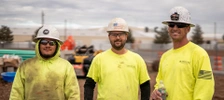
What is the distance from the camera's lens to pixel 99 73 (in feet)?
13.3

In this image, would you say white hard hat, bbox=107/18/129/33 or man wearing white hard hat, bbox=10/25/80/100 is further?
white hard hat, bbox=107/18/129/33

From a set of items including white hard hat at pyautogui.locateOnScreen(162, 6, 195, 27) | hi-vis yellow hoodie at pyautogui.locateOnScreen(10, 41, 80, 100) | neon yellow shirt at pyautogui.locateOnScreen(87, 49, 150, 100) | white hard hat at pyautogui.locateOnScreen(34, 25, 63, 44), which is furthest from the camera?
neon yellow shirt at pyautogui.locateOnScreen(87, 49, 150, 100)

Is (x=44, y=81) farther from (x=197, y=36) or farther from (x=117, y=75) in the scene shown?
(x=197, y=36)

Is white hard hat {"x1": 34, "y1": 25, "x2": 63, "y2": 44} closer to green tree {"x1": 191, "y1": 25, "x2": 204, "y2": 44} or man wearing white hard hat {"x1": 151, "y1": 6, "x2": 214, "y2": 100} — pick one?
man wearing white hard hat {"x1": 151, "y1": 6, "x2": 214, "y2": 100}

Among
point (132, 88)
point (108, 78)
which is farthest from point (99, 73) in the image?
point (132, 88)

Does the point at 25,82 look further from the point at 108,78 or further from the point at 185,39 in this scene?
the point at 185,39

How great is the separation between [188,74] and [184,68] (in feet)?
0.25

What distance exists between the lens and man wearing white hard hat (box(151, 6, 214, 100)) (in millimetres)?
3152

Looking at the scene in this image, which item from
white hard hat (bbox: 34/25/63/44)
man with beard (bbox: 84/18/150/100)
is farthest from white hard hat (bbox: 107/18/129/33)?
white hard hat (bbox: 34/25/63/44)

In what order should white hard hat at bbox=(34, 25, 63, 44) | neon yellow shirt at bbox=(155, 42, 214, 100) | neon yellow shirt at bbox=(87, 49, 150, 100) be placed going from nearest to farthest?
neon yellow shirt at bbox=(155, 42, 214, 100), white hard hat at bbox=(34, 25, 63, 44), neon yellow shirt at bbox=(87, 49, 150, 100)

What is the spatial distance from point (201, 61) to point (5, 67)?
33.1ft

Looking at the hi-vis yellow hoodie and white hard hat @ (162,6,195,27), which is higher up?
white hard hat @ (162,6,195,27)

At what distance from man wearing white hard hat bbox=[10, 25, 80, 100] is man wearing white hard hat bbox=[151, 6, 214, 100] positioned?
1.05 m

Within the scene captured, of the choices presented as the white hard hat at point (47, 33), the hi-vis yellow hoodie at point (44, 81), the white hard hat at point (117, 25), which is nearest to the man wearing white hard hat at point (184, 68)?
the white hard hat at point (117, 25)
